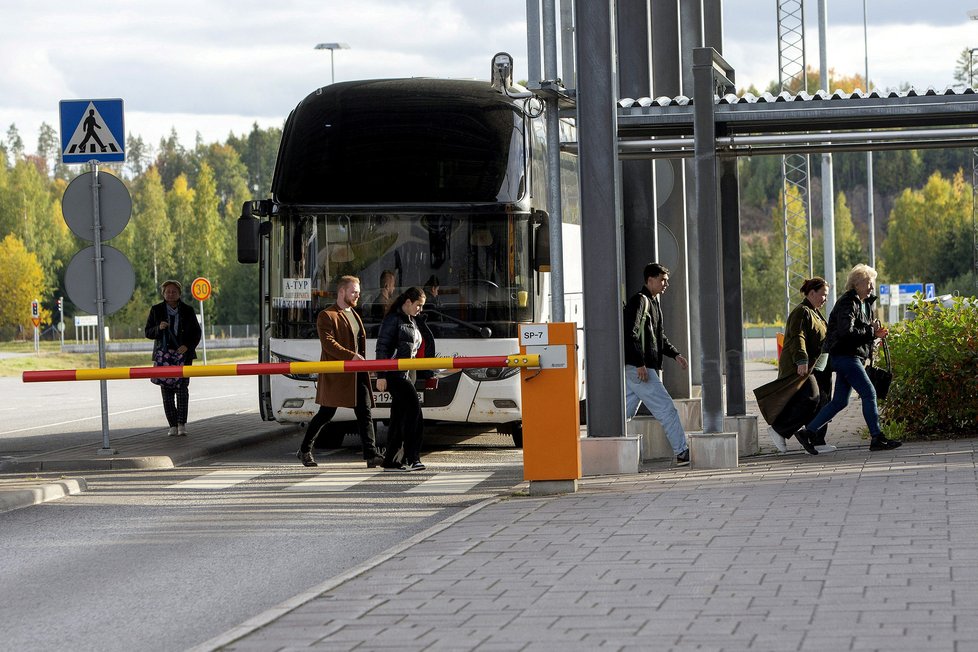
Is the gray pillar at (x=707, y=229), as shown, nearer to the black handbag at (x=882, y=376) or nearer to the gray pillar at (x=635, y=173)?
the gray pillar at (x=635, y=173)

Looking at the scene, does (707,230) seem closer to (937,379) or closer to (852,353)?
(852,353)

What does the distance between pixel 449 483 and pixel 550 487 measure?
1.87m

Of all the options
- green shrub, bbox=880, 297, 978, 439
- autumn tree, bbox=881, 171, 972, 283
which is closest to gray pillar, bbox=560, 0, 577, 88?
green shrub, bbox=880, 297, 978, 439

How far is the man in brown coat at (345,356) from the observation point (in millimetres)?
12977

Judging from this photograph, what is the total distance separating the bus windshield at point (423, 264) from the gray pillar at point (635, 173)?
0.98 metres

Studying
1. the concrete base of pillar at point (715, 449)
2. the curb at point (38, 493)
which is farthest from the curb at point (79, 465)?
the concrete base of pillar at point (715, 449)

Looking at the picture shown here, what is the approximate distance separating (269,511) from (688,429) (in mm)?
5750

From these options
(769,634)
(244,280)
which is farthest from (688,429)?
(244,280)

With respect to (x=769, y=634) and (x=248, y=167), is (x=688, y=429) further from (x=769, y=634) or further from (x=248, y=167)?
(x=248, y=167)

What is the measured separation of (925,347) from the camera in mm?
13766

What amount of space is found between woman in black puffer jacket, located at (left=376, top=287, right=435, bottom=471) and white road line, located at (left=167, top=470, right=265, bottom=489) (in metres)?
1.25

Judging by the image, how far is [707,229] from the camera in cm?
1199

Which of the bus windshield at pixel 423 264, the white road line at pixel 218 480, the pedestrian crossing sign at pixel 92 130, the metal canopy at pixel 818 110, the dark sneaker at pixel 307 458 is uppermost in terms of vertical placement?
the pedestrian crossing sign at pixel 92 130

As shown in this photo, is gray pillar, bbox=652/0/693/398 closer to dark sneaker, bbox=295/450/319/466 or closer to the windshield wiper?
the windshield wiper
